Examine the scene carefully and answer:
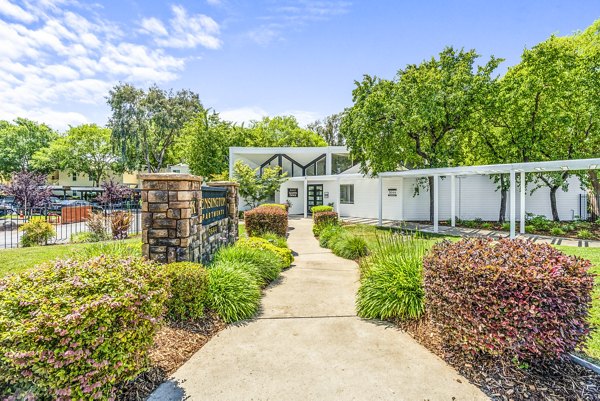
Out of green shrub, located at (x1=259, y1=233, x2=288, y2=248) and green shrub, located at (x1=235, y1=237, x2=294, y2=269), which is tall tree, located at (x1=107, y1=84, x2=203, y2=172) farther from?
green shrub, located at (x1=235, y1=237, x2=294, y2=269)

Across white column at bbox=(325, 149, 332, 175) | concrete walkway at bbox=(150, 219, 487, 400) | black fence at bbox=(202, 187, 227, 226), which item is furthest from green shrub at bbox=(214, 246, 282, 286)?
white column at bbox=(325, 149, 332, 175)

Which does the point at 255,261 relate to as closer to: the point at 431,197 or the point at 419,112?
the point at 419,112

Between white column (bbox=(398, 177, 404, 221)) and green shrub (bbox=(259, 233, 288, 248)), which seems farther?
white column (bbox=(398, 177, 404, 221))

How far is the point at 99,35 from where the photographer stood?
7.84 m

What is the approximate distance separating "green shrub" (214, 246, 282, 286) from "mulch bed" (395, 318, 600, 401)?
10.9 ft

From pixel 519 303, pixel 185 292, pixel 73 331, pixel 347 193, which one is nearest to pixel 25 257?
pixel 185 292

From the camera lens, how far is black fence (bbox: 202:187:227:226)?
5857mm

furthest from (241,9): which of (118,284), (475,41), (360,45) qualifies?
(475,41)

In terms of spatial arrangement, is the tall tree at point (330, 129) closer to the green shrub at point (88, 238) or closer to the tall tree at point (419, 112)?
the tall tree at point (419, 112)

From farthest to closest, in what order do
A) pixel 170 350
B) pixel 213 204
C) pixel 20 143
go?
pixel 20 143, pixel 213 204, pixel 170 350

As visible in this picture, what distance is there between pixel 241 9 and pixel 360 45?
168 inches

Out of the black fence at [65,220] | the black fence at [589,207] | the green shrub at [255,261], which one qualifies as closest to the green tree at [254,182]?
the black fence at [65,220]

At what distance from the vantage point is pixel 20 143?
115ft

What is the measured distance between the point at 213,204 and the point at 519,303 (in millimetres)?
5362
